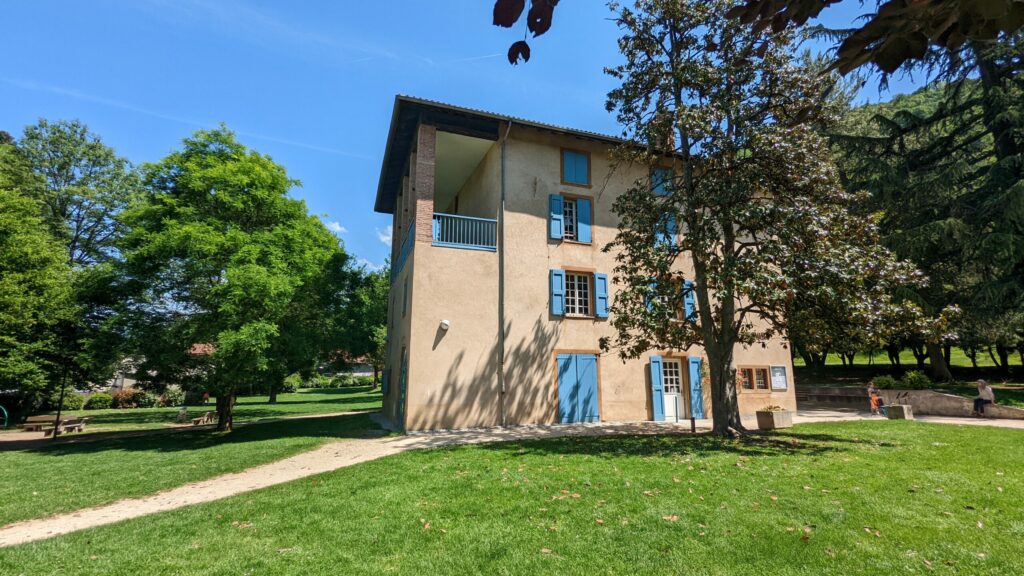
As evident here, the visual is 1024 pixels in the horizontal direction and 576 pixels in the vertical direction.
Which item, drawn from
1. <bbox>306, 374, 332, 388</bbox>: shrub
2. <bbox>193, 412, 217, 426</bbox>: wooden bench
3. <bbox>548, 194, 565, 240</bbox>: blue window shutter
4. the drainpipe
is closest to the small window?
<bbox>548, 194, 565, 240</bbox>: blue window shutter

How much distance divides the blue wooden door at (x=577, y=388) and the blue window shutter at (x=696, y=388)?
3.73 metres

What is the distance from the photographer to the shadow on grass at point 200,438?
12.0 meters

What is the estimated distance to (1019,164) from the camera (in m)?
16.6

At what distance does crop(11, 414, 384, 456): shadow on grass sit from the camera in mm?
12047

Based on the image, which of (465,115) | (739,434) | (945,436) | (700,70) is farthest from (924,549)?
(465,115)

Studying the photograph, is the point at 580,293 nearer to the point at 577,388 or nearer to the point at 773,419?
the point at 577,388

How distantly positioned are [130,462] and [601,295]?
1314cm

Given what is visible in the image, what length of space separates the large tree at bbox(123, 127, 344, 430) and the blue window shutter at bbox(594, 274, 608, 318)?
9399 millimetres

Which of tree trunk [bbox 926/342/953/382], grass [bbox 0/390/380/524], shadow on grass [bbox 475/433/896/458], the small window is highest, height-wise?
the small window

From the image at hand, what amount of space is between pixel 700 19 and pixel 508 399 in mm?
11512

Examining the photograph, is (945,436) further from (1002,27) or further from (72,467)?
(72,467)

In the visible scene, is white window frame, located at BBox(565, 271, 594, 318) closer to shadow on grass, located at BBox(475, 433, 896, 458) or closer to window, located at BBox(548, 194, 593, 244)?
window, located at BBox(548, 194, 593, 244)

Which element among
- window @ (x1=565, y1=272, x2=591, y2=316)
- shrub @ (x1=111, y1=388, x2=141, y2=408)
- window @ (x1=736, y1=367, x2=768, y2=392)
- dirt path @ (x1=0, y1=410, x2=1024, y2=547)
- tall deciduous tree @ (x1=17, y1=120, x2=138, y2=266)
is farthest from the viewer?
shrub @ (x1=111, y1=388, x2=141, y2=408)

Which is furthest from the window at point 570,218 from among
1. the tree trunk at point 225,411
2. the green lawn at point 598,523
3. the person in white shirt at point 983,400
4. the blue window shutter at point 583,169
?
the person in white shirt at point 983,400
